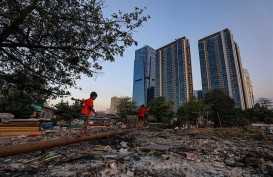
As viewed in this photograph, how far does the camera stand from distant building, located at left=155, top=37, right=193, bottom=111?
63.6 m

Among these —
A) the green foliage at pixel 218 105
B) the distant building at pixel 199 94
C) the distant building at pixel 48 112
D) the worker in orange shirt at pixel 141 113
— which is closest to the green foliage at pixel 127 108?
the distant building at pixel 199 94

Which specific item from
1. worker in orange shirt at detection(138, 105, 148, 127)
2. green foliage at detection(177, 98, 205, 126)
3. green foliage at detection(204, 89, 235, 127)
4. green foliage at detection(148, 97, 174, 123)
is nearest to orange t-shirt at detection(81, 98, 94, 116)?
worker in orange shirt at detection(138, 105, 148, 127)

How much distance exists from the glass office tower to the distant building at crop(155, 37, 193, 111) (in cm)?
2318

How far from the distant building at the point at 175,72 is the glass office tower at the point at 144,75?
23176 mm

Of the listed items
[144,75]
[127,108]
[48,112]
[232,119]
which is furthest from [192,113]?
[144,75]

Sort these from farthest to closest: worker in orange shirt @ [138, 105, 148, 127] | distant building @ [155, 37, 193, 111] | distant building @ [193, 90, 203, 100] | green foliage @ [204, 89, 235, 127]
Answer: distant building @ [155, 37, 193, 111] → distant building @ [193, 90, 203, 100] → green foliage @ [204, 89, 235, 127] → worker in orange shirt @ [138, 105, 148, 127]

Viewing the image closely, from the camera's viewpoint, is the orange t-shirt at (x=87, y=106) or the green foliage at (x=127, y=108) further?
the green foliage at (x=127, y=108)

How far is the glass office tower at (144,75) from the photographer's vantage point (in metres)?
95.4

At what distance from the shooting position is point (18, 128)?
11.8 m

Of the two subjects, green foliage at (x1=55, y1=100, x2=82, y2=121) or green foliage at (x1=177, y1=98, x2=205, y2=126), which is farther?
green foliage at (x1=55, y1=100, x2=82, y2=121)

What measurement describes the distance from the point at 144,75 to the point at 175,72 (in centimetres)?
3204

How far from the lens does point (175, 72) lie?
2586 inches

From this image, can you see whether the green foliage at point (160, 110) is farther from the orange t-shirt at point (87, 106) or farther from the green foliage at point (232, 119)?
the orange t-shirt at point (87, 106)

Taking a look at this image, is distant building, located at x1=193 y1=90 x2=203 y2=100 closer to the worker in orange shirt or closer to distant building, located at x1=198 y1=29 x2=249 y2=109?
distant building, located at x1=198 y1=29 x2=249 y2=109
